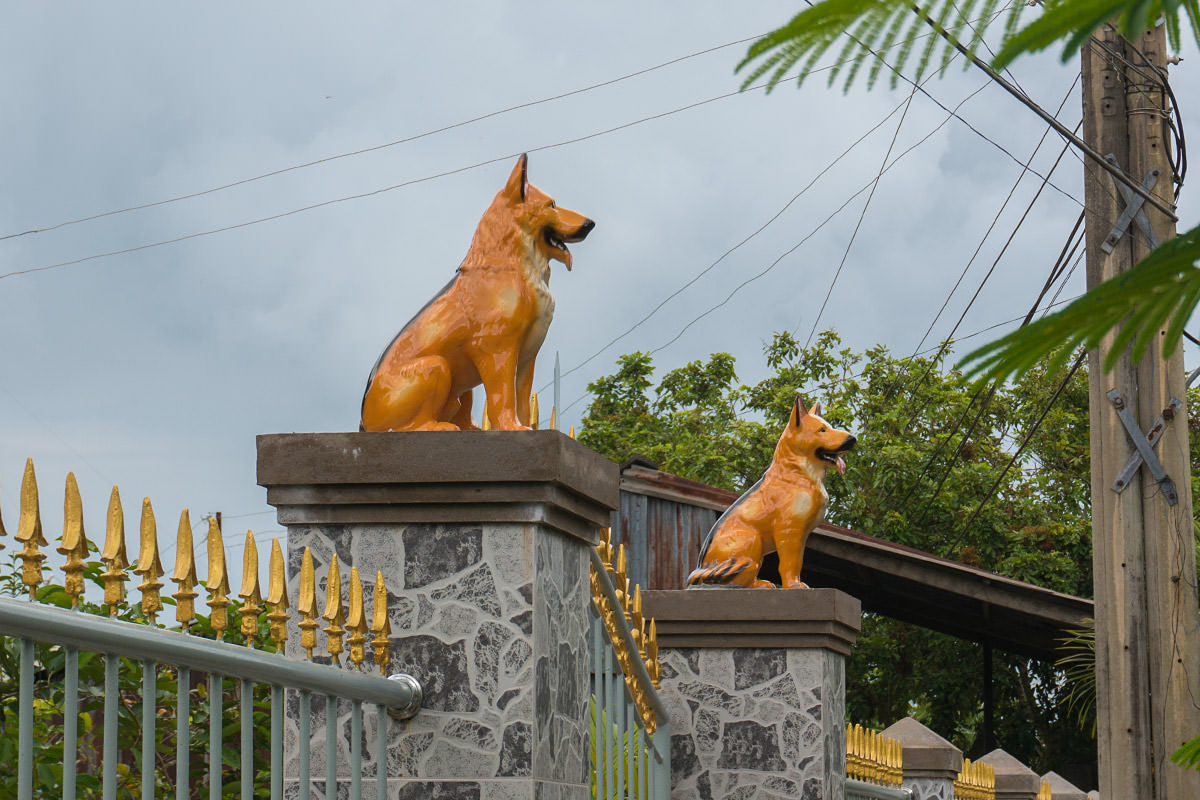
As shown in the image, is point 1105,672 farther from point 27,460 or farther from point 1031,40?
point 1031,40

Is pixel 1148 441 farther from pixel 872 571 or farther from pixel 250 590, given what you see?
pixel 872 571

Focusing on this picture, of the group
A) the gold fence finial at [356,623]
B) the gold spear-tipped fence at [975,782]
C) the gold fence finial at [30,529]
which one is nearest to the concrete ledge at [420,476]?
the gold fence finial at [356,623]

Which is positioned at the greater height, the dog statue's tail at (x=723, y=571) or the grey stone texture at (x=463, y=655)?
the dog statue's tail at (x=723, y=571)

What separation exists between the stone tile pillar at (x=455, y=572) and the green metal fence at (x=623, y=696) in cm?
89

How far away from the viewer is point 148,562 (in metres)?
2.79

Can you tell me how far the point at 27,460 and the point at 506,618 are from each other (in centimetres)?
Result: 150

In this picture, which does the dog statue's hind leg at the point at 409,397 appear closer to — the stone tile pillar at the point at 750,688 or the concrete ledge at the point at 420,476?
the concrete ledge at the point at 420,476

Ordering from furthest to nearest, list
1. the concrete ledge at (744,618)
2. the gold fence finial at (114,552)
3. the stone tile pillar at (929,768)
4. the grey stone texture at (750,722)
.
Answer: the stone tile pillar at (929,768) < the concrete ledge at (744,618) < the grey stone texture at (750,722) < the gold fence finial at (114,552)

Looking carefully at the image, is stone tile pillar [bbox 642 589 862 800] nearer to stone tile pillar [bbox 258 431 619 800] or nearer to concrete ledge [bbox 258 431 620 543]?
stone tile pillar [bbox 258 431 619 800]

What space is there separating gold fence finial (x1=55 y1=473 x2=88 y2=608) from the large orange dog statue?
4.92 feet

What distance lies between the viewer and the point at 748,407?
22375mm

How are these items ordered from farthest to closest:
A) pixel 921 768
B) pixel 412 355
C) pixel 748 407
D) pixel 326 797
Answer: pixel 748 407, pixel 921 768, pixel 412 355, pixel 326 797

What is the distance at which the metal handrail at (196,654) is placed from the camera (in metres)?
2.47

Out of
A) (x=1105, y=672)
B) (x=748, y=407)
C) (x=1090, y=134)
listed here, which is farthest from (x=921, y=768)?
(x=748, y=407)
